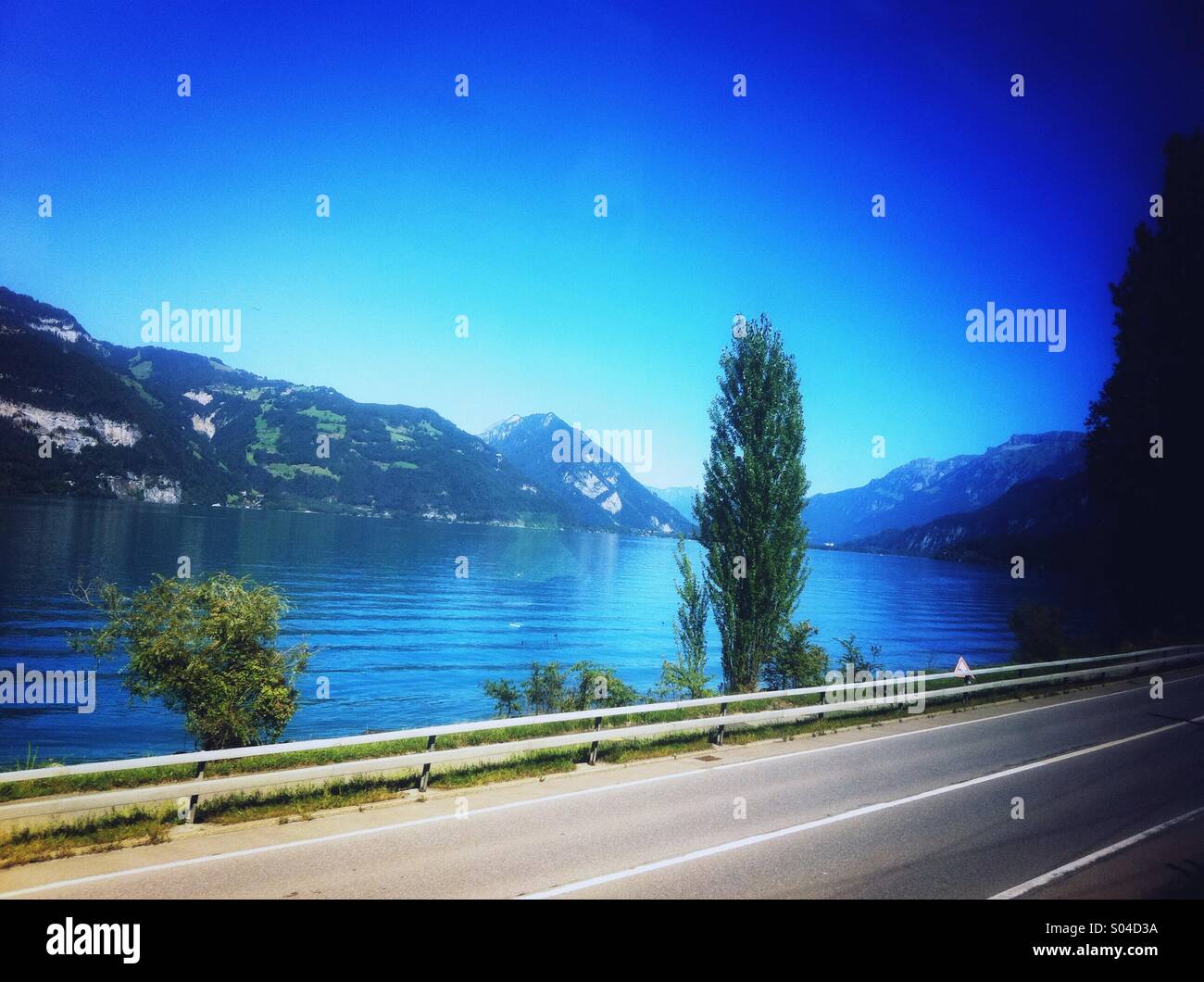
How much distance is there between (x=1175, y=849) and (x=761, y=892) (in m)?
5.80

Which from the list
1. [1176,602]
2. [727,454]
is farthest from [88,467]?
[1176,602]

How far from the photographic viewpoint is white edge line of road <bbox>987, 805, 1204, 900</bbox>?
22.9ft

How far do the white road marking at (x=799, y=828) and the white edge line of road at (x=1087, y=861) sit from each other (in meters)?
2.46

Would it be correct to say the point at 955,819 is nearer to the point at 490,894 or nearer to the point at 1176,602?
the point at 490,894

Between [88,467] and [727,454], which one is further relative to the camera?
[88,467]

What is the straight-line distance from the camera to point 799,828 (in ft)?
29.3

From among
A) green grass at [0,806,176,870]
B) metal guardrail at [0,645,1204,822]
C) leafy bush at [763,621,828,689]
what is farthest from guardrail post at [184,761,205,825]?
leafy bush at [763,621,828,689]

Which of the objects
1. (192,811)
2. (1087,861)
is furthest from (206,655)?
(1087,861)

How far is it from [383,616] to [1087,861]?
54.4 metres

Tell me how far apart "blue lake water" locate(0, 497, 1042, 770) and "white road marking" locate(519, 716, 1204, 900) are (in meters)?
17.2

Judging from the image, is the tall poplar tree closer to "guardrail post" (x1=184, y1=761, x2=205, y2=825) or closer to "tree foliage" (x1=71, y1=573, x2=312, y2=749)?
"tree foliage" (x1=71, y1=573, x2=312, y2=749)

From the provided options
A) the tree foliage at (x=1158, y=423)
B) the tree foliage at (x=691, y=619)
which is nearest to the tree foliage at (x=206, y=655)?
the tree foliage at (x=691, y=619)

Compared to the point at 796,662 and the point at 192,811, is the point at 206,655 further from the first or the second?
the point at 796,662
